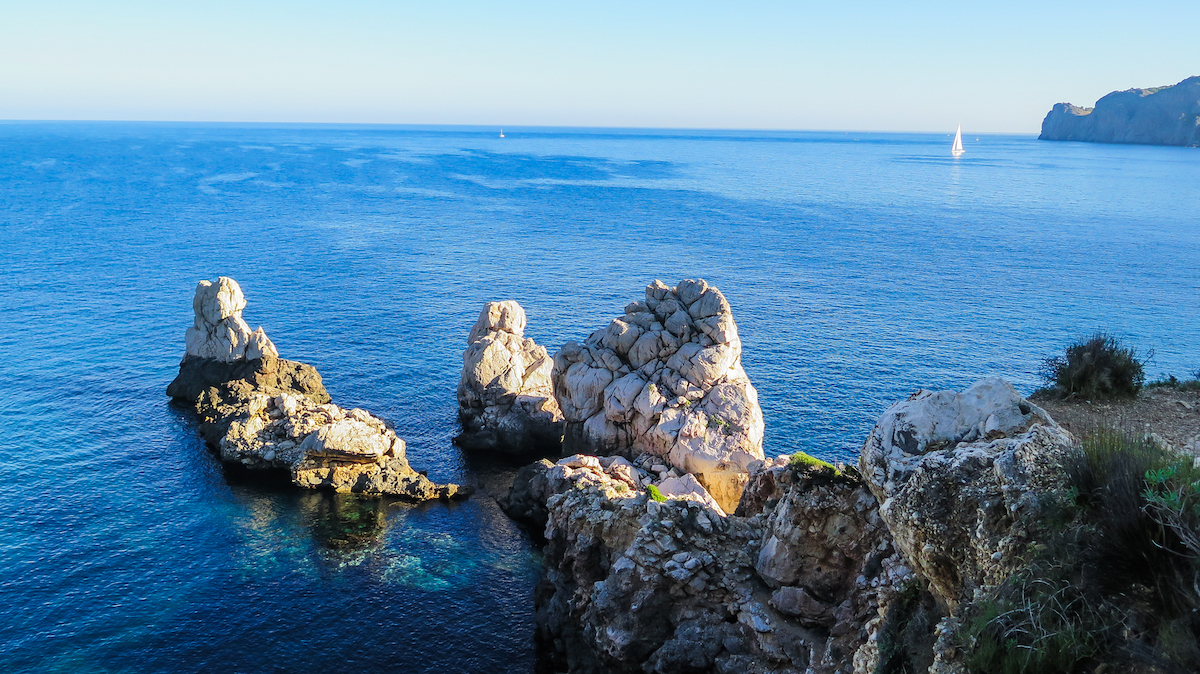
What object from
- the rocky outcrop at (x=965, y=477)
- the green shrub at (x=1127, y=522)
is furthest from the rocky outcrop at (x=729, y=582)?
the green shrub at (x=1127, y=522)

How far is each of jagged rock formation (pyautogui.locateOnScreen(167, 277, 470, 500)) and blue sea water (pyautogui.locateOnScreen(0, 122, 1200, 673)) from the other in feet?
6.63

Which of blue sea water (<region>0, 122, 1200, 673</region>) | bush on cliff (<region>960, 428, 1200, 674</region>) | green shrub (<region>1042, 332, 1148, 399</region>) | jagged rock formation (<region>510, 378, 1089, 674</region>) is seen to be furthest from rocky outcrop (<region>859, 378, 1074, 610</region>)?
blue sea water (<region>0, 122, 1200, 673</region>)

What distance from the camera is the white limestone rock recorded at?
77250 millimetres

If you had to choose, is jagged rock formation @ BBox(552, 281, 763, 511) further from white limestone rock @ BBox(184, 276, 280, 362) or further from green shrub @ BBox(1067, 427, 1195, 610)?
green shrub @ BBox(1067, 427, 1195, 610)

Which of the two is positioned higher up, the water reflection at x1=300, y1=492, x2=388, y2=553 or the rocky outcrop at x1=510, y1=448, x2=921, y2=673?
the rocky outcrop at x1=510, y1=448, x2=921, y2=673

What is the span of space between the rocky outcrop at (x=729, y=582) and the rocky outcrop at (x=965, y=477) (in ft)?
10.8

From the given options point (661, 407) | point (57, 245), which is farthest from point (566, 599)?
point (57, 245)

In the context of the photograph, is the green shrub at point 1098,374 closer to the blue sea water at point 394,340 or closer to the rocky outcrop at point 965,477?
the rocky outcrop at point 965,477

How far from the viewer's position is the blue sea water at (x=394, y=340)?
44.9 metres

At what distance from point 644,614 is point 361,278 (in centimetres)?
9329

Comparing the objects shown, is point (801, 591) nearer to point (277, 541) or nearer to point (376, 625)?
point (376, 625)

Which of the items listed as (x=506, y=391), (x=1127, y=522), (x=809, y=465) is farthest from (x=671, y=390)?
(x=1127, y=522)

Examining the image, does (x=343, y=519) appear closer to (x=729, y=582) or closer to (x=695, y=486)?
(x=695, y=486)

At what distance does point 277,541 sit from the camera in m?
53.0
